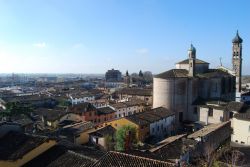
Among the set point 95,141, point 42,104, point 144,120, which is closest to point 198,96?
point 144,120

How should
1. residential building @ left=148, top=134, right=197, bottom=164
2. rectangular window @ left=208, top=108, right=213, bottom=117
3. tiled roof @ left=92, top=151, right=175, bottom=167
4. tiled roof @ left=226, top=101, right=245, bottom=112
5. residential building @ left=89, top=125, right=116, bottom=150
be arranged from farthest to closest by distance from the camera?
rectangular window @ left=208, top=108, right=213, bottom=117 → tiled roof @ left=226, top=101, right=245, bottom=112 → residential building @ left=89, top=125, right=116, bottom=150 → residential building @ left=148, top=134, right=197, bottom=164 → tiled roof @ left=92, top=151, right=175, bottom=167

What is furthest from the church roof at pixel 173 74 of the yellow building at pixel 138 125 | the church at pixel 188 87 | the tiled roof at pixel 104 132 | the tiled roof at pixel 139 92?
the tiled roof at pixel 139 92

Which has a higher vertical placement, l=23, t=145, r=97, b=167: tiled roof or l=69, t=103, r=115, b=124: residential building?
l=23, t=145, r=97, b=167: tiled roof

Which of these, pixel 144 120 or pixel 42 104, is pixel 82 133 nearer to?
pixel 144 120

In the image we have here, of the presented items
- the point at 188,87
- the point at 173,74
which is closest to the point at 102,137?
the point at 173,74

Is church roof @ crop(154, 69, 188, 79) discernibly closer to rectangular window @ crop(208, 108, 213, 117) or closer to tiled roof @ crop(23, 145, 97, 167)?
rectangular window @ crop(208, 108, 213, 117)

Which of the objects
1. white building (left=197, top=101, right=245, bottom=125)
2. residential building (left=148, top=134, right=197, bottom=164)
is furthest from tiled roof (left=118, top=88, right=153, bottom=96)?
residential building (left=148, top=134, right=197, bottom=164)
